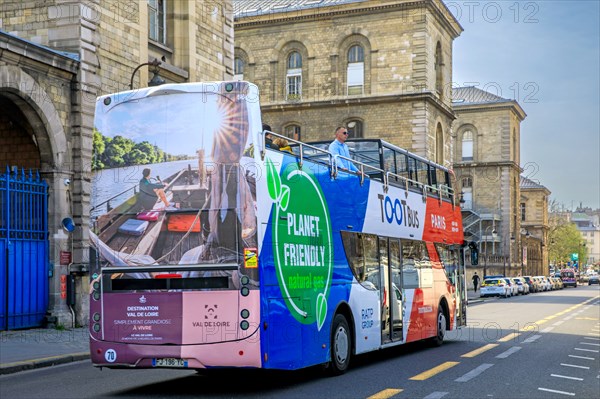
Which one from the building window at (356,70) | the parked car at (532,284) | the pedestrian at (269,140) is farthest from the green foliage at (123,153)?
the parked car at (532,284)

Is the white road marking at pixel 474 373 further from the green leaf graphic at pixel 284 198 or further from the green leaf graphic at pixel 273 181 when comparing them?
the green leaf graphic at pixel 273 181

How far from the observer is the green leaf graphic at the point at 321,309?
482 inches

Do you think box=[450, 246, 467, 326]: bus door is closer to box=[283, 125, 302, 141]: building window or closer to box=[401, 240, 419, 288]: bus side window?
box=[401, 240, 419, 288]: bus side window

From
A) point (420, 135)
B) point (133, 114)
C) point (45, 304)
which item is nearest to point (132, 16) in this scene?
point (45, 304)

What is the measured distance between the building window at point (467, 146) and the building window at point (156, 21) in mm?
70641

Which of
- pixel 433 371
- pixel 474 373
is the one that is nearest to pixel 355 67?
pixel 433 371

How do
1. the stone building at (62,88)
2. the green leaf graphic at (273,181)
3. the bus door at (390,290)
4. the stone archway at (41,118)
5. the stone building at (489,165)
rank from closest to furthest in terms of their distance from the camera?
1. the green leaf graphic at (273,181)
2. the bus door at (390,290)
3. the stone archway at (41,118)
4. the stone building at (62,88)
5. the stone building at (489,165)

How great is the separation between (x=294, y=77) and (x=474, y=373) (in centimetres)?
4629

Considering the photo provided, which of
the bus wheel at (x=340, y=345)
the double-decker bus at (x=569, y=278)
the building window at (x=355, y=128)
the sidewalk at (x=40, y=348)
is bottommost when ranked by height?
the double-decker bus at (x=569, y=278)

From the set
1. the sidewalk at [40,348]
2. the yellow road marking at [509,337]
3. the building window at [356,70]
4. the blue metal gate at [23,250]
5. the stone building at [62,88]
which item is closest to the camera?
the sidewalk at [40,348]

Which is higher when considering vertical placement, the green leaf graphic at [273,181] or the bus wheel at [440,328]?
the green leaf graphic at [273,181]

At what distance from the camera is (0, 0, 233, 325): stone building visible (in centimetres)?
2242

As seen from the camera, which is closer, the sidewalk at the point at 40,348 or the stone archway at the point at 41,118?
the sidewalk at the point at 40,348

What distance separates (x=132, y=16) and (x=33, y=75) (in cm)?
520
